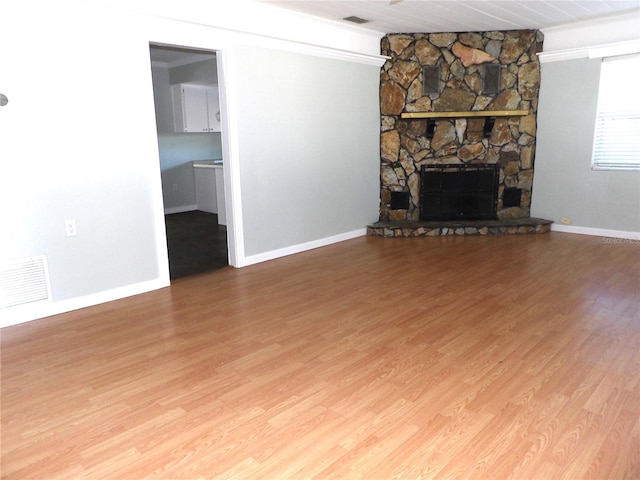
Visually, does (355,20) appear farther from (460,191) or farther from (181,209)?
(181,209)

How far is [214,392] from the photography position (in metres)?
2.39

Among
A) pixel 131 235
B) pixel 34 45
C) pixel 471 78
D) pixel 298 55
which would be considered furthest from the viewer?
pixel 471 78

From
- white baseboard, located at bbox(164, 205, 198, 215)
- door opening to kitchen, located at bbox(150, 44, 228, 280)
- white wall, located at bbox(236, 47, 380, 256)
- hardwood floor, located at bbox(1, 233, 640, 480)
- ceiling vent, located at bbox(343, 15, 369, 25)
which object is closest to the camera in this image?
hardwood floor, located at bbox(1, 233, 640, 480)

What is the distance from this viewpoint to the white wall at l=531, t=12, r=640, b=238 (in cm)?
543

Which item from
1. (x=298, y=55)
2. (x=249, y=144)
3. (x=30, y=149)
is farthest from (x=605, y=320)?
(x=30, y=149)

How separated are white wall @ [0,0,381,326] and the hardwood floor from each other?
0.32 m

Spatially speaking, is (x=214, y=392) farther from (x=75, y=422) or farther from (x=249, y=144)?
(x=249, y=144)

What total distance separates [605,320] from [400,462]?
2132mm

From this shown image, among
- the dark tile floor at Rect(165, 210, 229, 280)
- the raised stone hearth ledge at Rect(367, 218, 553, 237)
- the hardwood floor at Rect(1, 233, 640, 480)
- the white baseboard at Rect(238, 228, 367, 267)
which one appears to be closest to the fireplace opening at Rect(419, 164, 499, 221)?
the raised stone hearth ledge at Rect(367, 218, 553, 237)

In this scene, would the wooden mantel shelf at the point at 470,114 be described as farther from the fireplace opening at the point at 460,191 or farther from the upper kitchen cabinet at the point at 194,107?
the upper kitchen cabinet at the point at 194,107

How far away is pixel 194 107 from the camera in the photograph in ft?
25.0

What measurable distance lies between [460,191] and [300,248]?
2343 mm

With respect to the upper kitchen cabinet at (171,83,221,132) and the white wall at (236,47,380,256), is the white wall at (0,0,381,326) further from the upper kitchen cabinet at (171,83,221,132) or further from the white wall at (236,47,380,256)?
the upper kitchen cabinet at (171,83,221,132)

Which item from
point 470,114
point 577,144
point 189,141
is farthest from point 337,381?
point 189,141
